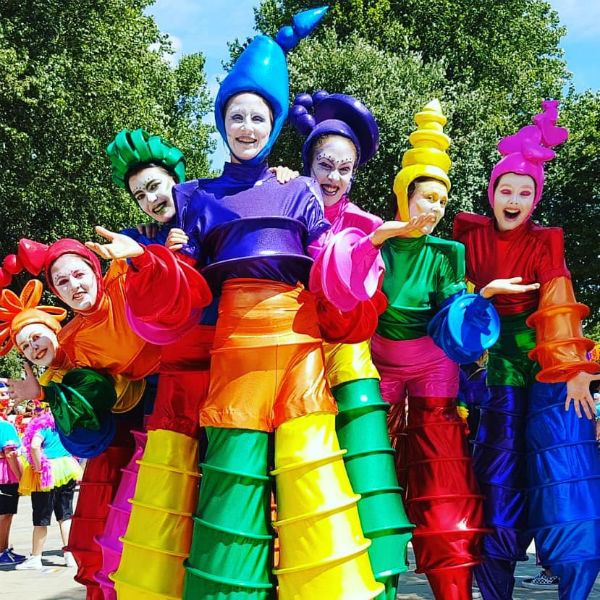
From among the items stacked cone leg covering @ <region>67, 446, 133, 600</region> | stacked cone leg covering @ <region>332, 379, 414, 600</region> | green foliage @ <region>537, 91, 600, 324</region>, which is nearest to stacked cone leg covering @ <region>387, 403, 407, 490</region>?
stacked cone leg covering @ <region>332, 379, 414, 600</region>

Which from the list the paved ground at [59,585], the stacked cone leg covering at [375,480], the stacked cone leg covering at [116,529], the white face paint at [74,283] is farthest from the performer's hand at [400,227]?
the paved ground at [59,585]

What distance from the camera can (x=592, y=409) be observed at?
11.3ft

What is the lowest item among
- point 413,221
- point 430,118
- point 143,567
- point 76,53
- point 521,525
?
point 143,567

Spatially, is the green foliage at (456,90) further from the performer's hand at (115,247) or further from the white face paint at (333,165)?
the performer's hand at (115,247)

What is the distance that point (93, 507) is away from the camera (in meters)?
3.82

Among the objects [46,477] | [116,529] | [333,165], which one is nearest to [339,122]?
[333,165]

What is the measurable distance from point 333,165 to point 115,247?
1.43 meters

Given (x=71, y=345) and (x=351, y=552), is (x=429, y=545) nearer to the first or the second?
(x=351, y=552)

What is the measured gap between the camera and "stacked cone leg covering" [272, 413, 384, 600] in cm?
254

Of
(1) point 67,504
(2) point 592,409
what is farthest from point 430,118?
(1) point 67,504

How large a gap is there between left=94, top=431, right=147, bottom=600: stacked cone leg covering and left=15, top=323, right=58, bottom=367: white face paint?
84 centimetres

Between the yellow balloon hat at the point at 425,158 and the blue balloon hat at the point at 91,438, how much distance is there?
1615mm

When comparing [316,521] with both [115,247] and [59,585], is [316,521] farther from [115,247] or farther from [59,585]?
[59,585]

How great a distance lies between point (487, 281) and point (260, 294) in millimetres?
1418
